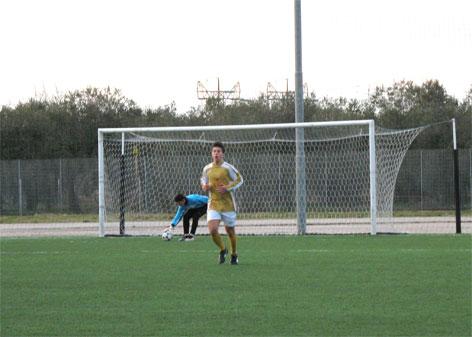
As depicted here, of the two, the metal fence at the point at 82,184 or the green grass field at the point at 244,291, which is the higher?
the metal fence at the point at 82,184

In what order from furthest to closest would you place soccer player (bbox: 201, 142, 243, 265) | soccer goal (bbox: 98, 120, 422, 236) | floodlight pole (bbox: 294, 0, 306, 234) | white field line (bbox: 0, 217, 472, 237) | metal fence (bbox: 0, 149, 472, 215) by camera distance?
metal fence (bbox: 0, 149, 472, 215) < white field line (bbox: 0, 217, 472, 237) < soccer goal (bbox: 98, 120, 422, 236) < floodlight pole (bbox: 294, 0, 306, 234) < soccer player (bbox: 201, 142, 243, 265)

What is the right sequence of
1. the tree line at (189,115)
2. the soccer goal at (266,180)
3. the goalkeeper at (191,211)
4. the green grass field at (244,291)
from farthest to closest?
the tree line at (189,115), the soccer goal at (266,180), the goalkeeper at (191,211), the green grass field at (244,291)

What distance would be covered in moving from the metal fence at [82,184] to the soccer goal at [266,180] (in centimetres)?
791

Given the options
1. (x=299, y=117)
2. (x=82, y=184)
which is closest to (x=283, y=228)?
(x=299, y=117)

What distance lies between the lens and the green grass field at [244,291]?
30.5ft

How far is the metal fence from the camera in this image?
38531 mm

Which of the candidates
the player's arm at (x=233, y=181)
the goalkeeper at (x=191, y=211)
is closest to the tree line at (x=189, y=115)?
the goalkeeper at (x=191, y=211)

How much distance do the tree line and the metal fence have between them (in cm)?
542

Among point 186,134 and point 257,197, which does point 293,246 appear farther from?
point 186,134

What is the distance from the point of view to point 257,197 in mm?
29703

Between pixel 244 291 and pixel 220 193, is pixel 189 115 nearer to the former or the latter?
pixel 220 193

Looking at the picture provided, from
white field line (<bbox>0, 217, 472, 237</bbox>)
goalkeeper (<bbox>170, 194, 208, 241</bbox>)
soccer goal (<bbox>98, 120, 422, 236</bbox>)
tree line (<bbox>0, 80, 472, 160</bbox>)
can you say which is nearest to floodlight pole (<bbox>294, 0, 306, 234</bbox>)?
soccer goal (<bbox>98, 120, 422, 236</bbox>)

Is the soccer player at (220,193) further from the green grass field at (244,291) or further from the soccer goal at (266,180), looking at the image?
the soccer goal at (266,180)

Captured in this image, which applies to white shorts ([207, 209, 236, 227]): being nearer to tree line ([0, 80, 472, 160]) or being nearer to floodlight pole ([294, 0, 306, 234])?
floodlight pole ([294, 0, 306, 234])
